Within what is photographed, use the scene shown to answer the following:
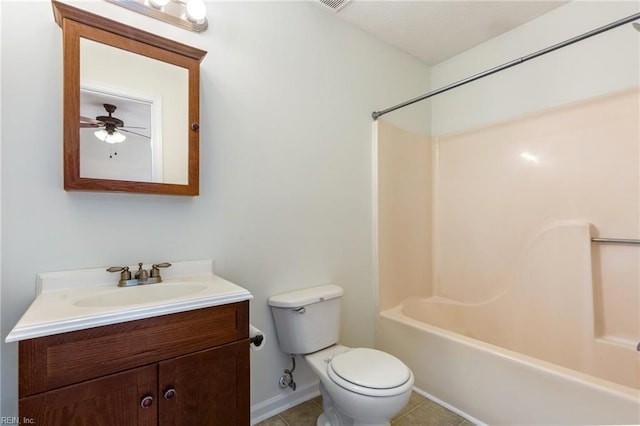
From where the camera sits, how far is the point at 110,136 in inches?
47.9

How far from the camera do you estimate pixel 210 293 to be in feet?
3.59

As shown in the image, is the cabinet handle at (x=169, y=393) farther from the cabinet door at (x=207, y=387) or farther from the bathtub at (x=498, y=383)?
the bathtub at (x=498, y=383)

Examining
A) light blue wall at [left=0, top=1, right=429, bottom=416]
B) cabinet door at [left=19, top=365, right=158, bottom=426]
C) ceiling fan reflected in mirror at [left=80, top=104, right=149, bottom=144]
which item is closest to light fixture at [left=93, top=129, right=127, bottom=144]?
ceiling fan reflected in mirror at [left=80, top=104, right=149, bottom=144]

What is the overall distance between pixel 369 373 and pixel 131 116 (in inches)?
59.1

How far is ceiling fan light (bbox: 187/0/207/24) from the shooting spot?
136 cm

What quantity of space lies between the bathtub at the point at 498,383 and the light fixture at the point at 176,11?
203 centimetres

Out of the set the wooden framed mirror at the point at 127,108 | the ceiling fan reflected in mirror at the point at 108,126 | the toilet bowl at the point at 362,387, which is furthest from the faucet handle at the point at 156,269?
the toilet bowl at the point at 362,387

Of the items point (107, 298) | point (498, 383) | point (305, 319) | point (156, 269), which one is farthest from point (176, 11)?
point (498, 383)

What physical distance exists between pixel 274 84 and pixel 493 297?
2070 mm

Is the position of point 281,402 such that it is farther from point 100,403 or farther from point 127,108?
point 127,108

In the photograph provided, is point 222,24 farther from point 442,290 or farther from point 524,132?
point 442,290

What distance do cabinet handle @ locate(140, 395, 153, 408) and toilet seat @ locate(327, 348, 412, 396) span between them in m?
0.75

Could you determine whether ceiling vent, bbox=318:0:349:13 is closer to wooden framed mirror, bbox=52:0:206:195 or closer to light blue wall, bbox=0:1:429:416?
light blue wall, bbox=0:1:429:416

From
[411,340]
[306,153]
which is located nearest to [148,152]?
[306,153]
